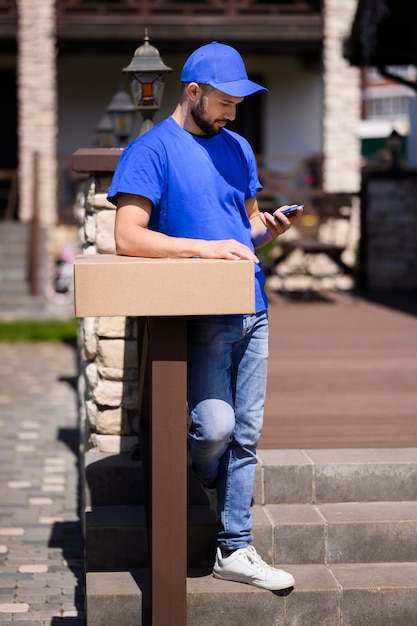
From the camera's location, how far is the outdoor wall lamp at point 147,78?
19.2 feet

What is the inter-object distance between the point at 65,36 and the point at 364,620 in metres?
15.1

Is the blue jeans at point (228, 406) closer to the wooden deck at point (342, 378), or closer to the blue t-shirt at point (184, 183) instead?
the blue t-shirt at point (184, 183)

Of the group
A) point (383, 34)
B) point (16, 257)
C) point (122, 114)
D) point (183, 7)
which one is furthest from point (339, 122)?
point (122, 114)

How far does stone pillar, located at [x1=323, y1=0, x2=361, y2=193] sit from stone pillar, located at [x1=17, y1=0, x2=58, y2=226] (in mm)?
4288

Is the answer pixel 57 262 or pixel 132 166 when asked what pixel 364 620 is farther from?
pixel 57 262

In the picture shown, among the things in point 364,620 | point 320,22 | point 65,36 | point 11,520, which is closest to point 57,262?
point 65,36

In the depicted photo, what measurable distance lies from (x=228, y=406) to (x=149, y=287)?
518 millimetres

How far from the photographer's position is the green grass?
501 inches

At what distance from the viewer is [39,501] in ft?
20.6

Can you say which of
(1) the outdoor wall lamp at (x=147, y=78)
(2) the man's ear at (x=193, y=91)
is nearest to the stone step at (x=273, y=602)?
(2) the man's ear at (x=193, y=91)

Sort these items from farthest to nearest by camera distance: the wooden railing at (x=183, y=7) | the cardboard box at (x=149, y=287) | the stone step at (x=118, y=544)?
the wooden railing at (x=183, y=7)
the stone step at (x=118, y=544)
the cardboard box at (x=149, y=287)

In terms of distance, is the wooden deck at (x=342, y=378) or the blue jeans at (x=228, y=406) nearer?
the blue jeans at (x=228, y=406)

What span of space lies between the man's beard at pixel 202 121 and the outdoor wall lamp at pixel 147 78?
6.85ft

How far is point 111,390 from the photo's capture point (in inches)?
207
